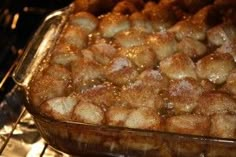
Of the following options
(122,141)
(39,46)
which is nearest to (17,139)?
(39,46)

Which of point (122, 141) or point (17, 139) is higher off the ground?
point (122, 141)

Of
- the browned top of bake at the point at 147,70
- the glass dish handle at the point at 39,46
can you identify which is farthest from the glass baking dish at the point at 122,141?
the glass dish handle at the point at 39,46

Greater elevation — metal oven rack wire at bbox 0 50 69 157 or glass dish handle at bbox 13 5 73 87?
glass dish handle at bbox 13 5 73 87

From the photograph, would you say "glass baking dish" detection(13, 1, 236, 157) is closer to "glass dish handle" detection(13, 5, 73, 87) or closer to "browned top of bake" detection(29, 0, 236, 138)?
"browned top of bake" detection(29, 0, 236, 138)

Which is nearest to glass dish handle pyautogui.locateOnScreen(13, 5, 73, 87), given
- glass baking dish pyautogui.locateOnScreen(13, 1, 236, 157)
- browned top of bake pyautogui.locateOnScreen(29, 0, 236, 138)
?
browned top of bake pyautogui.locateOnScreen(29, 0, 236, 138)

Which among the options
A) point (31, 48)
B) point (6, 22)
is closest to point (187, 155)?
point (31, 48)

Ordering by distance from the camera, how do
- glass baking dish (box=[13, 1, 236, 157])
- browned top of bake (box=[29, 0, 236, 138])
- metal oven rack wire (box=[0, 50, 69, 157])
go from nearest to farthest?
glass baking dish (box=[13, 1, 236, 157])
browned top of bake (box=[29, 0, 236, 138])
metal oven rack wire (box=[0, 50, 69, 157])

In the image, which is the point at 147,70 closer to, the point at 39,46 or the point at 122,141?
the point at 122,141

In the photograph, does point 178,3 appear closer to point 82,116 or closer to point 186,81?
point 186,81
